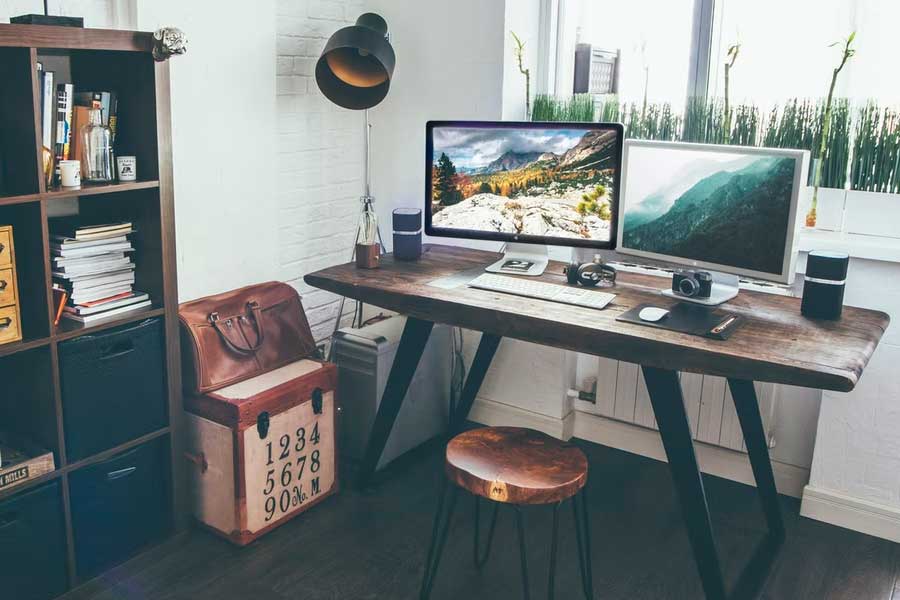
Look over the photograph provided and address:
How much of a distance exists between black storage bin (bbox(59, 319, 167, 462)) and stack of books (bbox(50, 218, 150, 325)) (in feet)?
0.24

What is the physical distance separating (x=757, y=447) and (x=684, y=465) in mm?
491

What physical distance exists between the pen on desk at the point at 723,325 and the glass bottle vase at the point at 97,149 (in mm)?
1657

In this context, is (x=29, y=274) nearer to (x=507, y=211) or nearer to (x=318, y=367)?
(x=318, y=367)

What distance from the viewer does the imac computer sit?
2332mm

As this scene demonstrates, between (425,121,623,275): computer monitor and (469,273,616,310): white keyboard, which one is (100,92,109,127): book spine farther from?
(469,273,616,310): white keyboard

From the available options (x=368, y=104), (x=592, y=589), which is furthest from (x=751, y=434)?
(x=368, y=104)

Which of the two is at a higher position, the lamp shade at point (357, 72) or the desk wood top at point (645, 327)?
the lamp shade at point (357, 72)

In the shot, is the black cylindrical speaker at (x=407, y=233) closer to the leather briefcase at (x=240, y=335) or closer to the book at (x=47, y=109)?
the leather briefcase at (x=240, y=335)

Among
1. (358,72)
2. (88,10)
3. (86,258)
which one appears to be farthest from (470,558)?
(88,10)

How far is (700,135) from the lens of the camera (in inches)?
117

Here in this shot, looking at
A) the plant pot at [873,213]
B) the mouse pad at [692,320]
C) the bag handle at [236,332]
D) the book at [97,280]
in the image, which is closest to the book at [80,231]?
the book at [97,280]

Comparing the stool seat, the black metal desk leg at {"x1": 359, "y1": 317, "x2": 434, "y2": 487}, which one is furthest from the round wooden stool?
the black metal desk leg at {"x1": 359, "y1": 317, "x2": 434, "y2": 487}

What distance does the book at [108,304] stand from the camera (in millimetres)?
2326

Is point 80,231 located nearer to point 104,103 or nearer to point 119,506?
point 104,103
